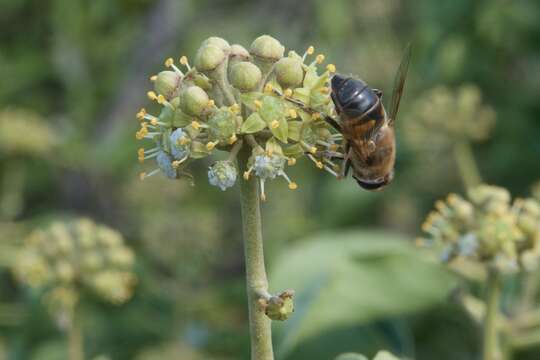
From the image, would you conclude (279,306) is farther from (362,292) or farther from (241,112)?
(362,292)

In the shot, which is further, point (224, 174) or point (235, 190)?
point (235, 190)

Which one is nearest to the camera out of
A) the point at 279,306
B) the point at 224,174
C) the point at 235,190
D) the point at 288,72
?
the point at 279,306

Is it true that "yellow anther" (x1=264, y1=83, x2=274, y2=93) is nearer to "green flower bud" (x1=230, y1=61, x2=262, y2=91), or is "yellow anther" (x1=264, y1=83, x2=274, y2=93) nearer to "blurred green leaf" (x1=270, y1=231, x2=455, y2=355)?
"green flower bud" (x1=230, y1=61, x2=262, y2=91)

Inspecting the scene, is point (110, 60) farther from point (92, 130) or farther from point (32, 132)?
point (32, 132)

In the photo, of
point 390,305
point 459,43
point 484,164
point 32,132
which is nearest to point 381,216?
point 484,164

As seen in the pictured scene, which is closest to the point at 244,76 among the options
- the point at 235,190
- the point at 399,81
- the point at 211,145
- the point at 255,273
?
the point at 211,145

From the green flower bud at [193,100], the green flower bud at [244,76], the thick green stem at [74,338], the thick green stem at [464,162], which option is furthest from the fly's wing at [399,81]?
the thick green stem at [464,162]

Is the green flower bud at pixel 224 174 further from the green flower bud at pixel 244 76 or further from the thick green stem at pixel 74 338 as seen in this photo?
→ the thick green stem at pixel 74 338
